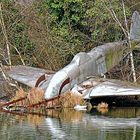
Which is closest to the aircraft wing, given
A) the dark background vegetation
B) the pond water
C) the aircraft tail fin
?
the pond water

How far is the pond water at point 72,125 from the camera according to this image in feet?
43.7

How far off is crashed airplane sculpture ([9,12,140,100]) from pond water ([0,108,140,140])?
2.45 ft

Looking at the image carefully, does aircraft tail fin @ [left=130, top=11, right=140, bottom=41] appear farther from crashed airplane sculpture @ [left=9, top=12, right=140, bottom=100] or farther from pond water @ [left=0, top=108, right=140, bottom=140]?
pond water @ [left=0, top=108, right=140, bottom=140]

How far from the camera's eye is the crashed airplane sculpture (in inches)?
758

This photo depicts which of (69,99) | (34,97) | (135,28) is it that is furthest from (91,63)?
(135,28)

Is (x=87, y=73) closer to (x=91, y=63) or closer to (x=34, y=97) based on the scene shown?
(x=91, y=63)

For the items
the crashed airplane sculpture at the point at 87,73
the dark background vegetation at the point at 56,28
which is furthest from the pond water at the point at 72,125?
the dark background vegetation at the point at 56,28

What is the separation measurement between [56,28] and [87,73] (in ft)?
21.8

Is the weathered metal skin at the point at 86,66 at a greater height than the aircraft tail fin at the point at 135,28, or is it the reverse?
the aircraft tail fin at the point at 135,28

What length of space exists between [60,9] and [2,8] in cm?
284

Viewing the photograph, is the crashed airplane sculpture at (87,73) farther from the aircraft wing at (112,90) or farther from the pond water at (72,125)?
the pond water at (72,125)

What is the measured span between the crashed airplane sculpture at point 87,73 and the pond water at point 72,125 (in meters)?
0.75

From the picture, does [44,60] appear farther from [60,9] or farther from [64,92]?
[64,92]

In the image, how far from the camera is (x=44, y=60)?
84.3 ft
